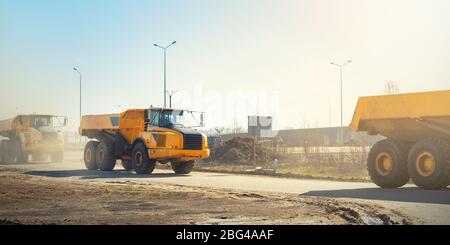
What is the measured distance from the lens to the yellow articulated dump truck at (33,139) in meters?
35.8

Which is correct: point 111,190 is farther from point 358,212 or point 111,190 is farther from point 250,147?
point 250,147

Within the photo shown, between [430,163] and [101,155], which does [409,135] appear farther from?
[101,155]

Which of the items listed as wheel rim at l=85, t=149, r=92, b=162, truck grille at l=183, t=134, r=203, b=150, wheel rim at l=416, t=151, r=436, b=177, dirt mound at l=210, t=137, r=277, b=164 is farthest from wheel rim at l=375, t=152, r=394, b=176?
Answer: dirt mound at l=210, t=137, r=277, b=164

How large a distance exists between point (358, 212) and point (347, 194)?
4.13 m

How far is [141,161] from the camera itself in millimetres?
25031

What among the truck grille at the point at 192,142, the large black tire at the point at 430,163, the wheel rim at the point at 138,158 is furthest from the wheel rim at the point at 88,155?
the large black tire at the point at 430,163

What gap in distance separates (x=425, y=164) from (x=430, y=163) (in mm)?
246

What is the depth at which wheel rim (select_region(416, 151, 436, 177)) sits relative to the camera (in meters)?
16.2

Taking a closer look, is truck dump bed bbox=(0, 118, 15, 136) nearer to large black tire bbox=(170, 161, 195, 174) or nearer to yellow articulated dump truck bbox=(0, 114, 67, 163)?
yellow articulated dump truck bbox=(0, 114, 67, 163)

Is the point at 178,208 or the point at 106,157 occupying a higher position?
the point at 106,157

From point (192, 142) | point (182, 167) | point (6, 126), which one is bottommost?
point (182, 167)

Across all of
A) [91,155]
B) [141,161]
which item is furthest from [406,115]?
[91,155]

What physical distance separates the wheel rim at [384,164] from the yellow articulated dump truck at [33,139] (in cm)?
2387

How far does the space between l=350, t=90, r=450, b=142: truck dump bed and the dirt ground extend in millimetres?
4979
